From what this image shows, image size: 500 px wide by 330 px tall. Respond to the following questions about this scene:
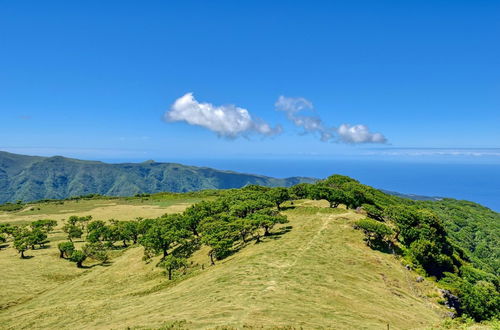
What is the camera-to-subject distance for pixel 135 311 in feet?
123

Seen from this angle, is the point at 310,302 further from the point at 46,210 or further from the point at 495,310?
the point at 46,210

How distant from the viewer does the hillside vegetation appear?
1262 inches

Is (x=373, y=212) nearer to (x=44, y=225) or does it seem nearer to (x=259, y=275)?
(x=259, y=275)

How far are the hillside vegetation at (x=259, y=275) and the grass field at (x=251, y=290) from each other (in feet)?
0.73

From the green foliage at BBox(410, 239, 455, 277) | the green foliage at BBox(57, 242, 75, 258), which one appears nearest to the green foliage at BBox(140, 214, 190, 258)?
the green foliage at BBox(57, 242, 75, 258)

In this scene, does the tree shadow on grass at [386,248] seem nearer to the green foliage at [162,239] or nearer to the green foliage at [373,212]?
the green foliage at [373,212]

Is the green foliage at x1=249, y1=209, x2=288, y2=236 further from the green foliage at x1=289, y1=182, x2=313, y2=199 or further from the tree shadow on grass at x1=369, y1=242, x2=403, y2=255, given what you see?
the green foliage at x1=289, y1=182, x2=313, y2=199

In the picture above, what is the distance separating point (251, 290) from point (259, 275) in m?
6.25

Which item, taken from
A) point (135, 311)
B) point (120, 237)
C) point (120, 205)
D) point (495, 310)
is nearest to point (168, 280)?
point (135, 311)

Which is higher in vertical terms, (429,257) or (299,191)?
(299,191)

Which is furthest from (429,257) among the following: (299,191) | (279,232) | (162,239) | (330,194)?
(162,239)

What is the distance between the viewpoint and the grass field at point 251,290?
98.1 feet

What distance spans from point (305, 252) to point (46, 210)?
16241 cm

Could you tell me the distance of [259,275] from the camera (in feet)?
137
